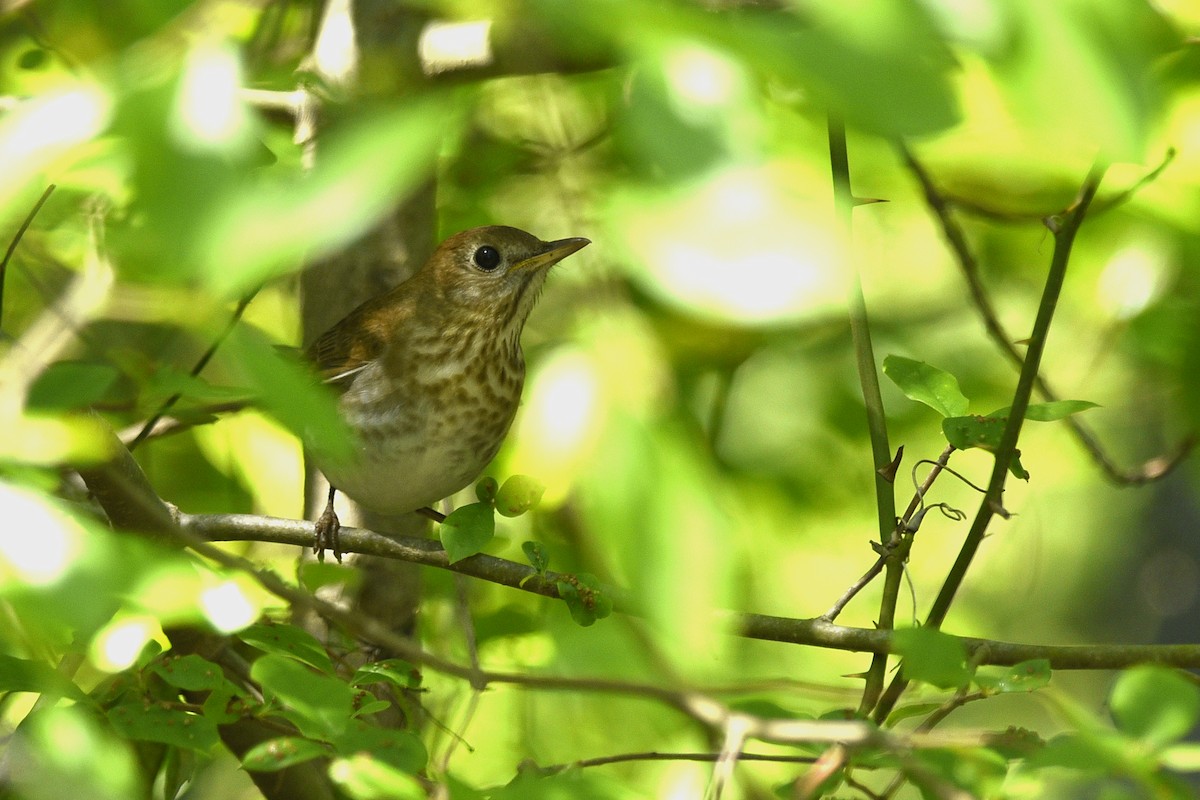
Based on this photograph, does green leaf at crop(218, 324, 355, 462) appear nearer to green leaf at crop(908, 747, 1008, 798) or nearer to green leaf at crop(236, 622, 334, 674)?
green leaf at crop(908, 747, 1008, 798)

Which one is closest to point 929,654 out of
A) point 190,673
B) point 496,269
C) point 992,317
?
point 190,673

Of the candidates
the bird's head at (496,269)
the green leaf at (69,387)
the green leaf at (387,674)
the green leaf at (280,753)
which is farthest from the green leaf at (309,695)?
the bird's head at (496,269)

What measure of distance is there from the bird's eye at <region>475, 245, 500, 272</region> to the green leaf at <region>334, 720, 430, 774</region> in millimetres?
2141

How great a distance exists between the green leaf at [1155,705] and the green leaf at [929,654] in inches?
7.2

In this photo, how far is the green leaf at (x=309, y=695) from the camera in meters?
1.64

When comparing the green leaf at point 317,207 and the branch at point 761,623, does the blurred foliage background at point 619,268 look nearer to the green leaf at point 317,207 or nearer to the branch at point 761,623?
the green leaf at point 317,207

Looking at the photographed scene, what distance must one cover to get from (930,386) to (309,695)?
1.11 meters

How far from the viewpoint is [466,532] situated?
2.14m

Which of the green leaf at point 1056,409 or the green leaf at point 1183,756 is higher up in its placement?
the green leaf at point 1183,756

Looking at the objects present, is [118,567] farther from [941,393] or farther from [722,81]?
[941,393]

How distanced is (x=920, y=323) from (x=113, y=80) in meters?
3.36

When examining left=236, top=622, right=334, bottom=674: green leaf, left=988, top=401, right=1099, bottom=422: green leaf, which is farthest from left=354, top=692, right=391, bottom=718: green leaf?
left=988, top=401, right=1099, bottom=422: green leaf

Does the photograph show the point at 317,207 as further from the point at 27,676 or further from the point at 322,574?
the point at 322,574

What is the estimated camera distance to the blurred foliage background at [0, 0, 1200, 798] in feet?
2.61
